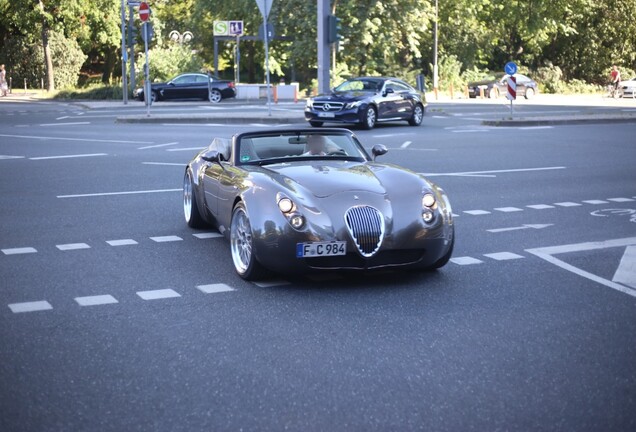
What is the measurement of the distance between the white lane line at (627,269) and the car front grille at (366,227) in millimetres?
1909

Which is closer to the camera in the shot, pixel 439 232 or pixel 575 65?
pixel 439 232

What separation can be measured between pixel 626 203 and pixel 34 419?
9414 mm

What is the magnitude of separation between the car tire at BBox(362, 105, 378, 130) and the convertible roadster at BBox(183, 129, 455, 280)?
19112 mm

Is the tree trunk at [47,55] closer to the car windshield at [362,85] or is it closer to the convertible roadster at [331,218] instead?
the car windshield at [362,85]

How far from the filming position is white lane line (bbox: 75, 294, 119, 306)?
23.8 ft

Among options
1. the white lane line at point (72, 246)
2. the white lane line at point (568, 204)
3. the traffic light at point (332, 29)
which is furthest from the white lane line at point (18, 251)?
the traffic light at point (332, 29)

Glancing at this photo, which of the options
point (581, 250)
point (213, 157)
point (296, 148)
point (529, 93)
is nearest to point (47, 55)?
point (529, 93)

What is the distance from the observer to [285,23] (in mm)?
54906

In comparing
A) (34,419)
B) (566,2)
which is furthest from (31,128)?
(566,2)

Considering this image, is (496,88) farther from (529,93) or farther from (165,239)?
(165,239)

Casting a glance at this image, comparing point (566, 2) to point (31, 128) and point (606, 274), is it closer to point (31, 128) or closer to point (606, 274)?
point (31, 128)

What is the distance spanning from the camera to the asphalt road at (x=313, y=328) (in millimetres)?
4941

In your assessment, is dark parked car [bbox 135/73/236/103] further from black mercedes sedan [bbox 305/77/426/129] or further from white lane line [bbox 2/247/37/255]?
white lane line [bbox 2/247/37/255]

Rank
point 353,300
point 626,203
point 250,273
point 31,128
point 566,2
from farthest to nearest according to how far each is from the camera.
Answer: point 566,2, point 31,128, point 626,203, point 250,273, point 353,300
